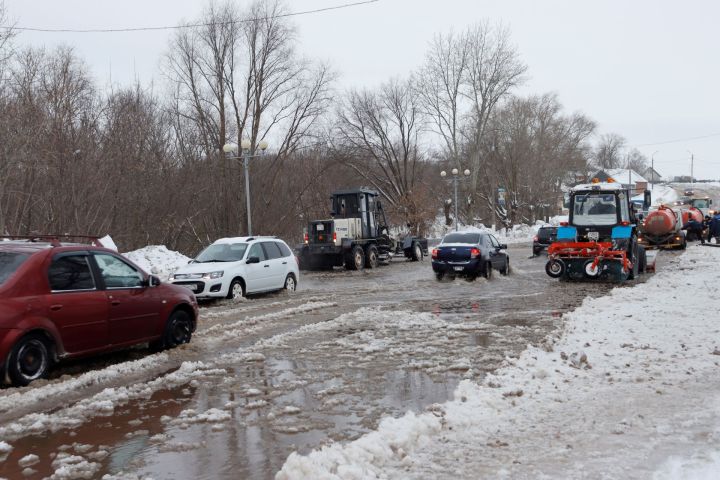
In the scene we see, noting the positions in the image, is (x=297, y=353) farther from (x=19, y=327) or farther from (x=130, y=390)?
(x=19, y=327)

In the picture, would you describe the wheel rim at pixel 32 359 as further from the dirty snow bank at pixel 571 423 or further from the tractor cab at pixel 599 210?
the tractor cab at pixel 599 210

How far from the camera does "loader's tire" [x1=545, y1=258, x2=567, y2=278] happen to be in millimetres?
18828

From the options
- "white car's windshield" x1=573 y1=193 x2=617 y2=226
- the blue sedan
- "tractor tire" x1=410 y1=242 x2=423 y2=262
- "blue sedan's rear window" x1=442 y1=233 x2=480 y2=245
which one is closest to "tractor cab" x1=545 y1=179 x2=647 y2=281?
"white car's windshield" x1=573 y1=193 x2=617 y2=226

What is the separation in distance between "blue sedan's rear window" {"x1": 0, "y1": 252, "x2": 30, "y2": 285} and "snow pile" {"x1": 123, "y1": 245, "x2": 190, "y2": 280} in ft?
47.8

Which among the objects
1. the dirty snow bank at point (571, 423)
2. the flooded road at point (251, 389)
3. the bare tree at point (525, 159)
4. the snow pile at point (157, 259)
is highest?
the bare tree at point (525, 159)

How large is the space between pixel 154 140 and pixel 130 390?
23.4 metres

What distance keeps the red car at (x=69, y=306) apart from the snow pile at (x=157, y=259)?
43.8ft

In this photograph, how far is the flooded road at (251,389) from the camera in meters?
4.86

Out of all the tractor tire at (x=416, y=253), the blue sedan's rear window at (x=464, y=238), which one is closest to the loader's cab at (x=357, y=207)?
the tractor tire at (x=416, y=253)

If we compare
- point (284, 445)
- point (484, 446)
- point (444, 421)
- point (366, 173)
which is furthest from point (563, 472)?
point (366, 173)

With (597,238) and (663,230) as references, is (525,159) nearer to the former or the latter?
(663,230)

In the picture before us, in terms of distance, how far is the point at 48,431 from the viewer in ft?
17.8

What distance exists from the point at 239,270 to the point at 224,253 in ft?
3.01

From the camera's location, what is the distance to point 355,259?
26234 mm
